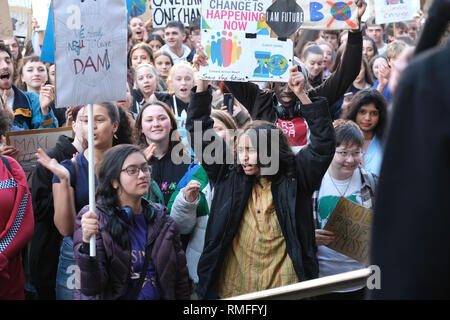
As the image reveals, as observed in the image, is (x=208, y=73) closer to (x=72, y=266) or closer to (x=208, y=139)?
(x=208, y=139)

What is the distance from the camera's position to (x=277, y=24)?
4.68m

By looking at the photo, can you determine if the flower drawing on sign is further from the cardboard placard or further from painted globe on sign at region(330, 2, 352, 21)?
the cardboard placard

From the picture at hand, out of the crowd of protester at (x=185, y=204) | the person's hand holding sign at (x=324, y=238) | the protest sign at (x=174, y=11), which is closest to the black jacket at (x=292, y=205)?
the crowd of protester at (x=185, y=204)

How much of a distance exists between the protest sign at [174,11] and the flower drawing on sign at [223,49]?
3.92m

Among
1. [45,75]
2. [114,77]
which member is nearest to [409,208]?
[114,77]

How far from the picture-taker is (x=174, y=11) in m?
8.62

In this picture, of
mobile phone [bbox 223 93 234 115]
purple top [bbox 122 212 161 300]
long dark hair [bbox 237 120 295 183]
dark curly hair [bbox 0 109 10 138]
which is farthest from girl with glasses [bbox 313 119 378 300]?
mobile phone [bbox 223 93 234 115]

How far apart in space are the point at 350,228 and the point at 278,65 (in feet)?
4.17

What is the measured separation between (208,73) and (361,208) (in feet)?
4.44

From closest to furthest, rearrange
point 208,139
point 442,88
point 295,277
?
point 442,88 < point 295,277 < point 208,139

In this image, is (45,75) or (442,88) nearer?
(442,88)

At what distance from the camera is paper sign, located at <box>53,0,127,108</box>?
3.67 m

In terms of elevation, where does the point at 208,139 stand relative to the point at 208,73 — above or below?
below

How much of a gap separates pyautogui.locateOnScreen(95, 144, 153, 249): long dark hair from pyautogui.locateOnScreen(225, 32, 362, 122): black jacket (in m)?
1.36
